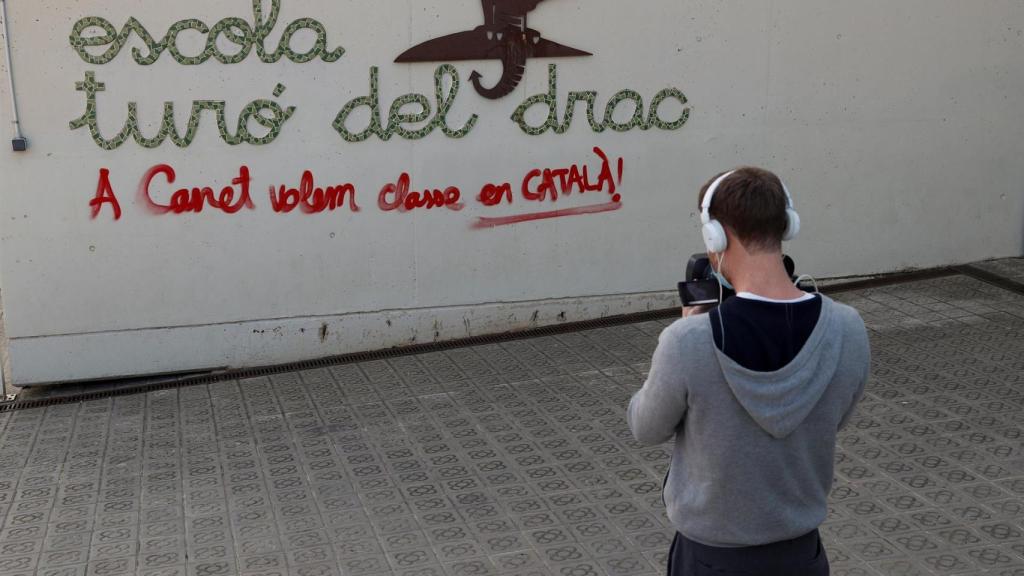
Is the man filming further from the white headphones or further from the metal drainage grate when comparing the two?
the metal drainage grate

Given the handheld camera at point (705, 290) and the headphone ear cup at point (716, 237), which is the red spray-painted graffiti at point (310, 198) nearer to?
the handheld camera at point (705, 290)

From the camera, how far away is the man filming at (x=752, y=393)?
2547 millimetres

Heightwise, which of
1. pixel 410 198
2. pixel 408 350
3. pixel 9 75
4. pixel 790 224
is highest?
pixel 9 75

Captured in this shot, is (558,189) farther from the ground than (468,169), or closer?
closer

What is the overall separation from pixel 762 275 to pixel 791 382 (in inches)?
10.2

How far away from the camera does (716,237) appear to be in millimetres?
2613

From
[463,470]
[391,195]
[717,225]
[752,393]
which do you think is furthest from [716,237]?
[391,195]

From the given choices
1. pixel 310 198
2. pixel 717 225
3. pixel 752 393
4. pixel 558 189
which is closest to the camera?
pixel 752 393

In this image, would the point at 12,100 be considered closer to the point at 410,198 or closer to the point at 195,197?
the point at 195,197

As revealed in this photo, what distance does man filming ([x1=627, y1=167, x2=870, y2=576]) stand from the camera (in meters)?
2.55

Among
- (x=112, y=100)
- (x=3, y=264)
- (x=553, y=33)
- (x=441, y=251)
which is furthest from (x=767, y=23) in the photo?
(x=3, y=264)

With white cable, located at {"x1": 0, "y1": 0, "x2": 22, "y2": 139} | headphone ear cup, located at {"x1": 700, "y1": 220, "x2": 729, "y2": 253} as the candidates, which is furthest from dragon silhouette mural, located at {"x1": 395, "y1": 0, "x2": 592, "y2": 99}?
headphone ear cup, located at {"x1": 700, "y1": 220, "x2": 729, "y2": 253}

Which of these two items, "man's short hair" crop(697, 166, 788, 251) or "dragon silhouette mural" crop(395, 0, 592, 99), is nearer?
"man's short hair" crop(697, 166, 788, 251)

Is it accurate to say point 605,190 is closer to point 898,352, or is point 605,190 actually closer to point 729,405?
point 898,352
